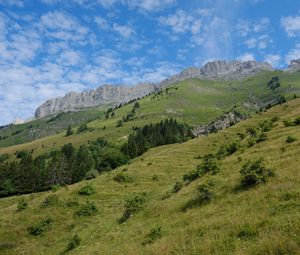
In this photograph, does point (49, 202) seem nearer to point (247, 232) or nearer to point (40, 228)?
point (40, 228)

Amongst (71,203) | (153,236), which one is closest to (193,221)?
(153,236)

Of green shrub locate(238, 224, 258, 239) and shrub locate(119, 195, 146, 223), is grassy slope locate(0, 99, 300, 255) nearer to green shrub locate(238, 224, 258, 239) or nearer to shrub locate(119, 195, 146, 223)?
green shrub locate(238, 224, 258, 239)

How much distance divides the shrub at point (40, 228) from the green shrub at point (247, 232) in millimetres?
29833

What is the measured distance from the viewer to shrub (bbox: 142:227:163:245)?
70.6 feet

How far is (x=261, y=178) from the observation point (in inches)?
1011

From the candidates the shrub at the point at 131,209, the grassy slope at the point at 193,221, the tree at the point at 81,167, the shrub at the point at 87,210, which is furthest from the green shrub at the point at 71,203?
the tree at the point at 81,167

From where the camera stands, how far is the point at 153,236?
2220 centimetres

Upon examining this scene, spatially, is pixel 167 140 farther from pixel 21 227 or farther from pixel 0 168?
pixel 21 227

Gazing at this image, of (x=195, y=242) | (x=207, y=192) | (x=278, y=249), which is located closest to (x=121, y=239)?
(x=207, y=192)

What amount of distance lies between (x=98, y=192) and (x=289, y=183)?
119ft

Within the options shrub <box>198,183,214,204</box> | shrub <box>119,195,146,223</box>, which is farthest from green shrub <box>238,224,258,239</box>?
shrub <box>119,195,146,223</box>

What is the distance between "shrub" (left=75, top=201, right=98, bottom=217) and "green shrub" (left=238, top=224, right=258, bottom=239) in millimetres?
31181

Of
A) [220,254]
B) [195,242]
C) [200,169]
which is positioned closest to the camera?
[220,254]

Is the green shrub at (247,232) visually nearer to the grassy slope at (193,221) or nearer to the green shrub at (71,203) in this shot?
the grassy slope at (193,221)
